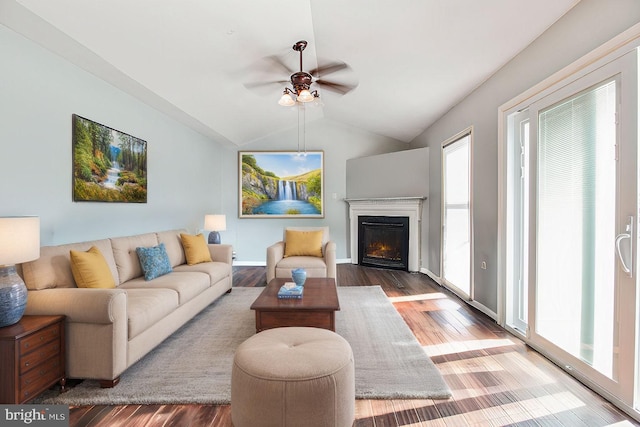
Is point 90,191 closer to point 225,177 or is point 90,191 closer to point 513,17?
point 225,177

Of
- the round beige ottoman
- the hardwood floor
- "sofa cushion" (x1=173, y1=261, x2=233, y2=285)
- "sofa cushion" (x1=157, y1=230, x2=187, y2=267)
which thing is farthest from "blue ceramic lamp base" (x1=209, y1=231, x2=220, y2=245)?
the round beige ottoman

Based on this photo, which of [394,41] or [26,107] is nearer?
[26,107]

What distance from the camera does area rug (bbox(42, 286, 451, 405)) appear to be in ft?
5.97

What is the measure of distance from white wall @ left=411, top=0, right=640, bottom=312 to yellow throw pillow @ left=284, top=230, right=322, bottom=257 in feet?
6.48

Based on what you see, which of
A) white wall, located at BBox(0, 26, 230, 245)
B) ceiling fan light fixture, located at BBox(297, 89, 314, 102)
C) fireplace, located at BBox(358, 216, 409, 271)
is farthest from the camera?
fireplace, located at BBox(358, 216, 409, 271)

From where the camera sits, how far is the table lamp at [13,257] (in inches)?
66.4

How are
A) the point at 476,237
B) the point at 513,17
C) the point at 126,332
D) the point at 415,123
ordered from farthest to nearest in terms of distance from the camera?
the point at 415,123 < the point at 476,237 < the point at 513,17 < the point at 126,332

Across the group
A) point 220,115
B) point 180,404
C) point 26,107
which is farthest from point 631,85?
point 220,115

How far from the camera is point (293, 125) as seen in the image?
20.0 ft

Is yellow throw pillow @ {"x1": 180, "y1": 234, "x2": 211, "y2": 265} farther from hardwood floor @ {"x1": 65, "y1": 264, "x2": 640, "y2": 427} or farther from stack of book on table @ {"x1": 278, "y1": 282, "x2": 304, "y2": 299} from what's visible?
hardwood floor @ {"x1": 65, "y1": 264, "x2": 640, "y2": 427}

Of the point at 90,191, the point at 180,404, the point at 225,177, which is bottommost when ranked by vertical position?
the point at 180,404

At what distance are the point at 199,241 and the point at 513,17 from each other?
12.9 ft

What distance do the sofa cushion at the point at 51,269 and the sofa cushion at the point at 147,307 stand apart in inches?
18.0

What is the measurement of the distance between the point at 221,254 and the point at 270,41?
8.73 feet
